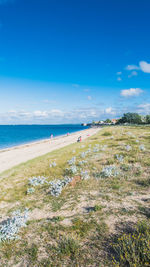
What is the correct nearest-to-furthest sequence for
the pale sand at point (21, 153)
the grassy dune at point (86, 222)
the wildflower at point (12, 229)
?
1. the grassy dune at point (86, 222)
2. the wildflower at point (12, 229)
3. the pale sand at point (21, 153)

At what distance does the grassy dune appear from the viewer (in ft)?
16.5

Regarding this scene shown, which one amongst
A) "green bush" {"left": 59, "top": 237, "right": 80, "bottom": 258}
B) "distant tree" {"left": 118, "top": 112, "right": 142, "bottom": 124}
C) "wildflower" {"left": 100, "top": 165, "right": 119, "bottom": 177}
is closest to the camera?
"green bush" {"left": 59, "top": 237, "right": 80, "bottom": 258}

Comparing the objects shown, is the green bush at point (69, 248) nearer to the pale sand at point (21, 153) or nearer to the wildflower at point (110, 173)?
the wildflower at point (110, 173)

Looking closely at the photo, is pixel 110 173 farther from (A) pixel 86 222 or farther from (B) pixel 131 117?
(B) pixel 131 117

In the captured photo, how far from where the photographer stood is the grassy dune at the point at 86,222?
16.5 ft

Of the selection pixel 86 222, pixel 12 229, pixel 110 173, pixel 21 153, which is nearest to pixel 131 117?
pixel 21 153

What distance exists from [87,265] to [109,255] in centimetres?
85

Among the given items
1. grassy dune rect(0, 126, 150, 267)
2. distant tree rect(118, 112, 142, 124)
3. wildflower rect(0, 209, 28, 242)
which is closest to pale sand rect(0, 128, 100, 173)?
grassy dune rect(0, 126, 150, 267)

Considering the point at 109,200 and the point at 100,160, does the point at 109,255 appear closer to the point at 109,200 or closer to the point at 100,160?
the point at 109,200

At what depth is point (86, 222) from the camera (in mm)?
6844

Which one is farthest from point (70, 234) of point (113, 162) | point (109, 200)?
point (113, 162)

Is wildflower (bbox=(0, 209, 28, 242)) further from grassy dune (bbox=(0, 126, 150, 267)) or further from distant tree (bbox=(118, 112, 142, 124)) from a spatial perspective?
distant tree (bbox=(118, 112, 142, 124))

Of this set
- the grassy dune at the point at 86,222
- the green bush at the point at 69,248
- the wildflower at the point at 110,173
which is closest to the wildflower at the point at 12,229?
the grassy dune at the point at 86,222

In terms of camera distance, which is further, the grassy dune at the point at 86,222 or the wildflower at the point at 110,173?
the wildflower at the point at 110,173
